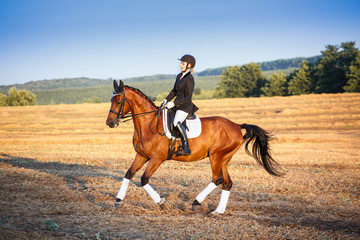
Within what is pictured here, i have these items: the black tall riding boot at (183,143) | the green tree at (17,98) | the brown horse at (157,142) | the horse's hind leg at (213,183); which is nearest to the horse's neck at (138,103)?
the brown horse at (157,142)

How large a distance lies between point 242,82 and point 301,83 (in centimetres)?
1313

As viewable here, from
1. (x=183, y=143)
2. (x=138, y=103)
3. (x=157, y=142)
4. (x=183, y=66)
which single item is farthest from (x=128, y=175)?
(x=183, y=66)

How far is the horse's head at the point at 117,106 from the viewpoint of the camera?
7969 mm

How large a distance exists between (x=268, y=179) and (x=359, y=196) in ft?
10.7

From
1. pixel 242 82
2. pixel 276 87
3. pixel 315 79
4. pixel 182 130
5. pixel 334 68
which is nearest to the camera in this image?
pixel 182 130

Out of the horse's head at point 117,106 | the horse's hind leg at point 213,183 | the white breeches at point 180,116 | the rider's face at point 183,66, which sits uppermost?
the rider's face at point 183,66

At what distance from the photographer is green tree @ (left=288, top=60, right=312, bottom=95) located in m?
60.6

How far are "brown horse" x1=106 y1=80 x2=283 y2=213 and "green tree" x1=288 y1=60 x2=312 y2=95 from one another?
56.8 m

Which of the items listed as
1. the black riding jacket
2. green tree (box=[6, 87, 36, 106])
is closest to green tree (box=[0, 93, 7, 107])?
green tree (box=[6, 87, 36, 106])

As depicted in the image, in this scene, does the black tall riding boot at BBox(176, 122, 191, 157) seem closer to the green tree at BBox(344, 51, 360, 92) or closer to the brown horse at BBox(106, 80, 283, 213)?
the brown horse at BBox(106, 80, 283, 213)

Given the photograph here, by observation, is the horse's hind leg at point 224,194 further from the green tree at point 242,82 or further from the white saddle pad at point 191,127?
the green tree at point 242,82

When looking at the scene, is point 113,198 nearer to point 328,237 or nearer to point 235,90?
point 328,237

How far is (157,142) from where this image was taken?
312 inches

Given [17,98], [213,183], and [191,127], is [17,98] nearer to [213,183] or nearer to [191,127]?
[191,127]
